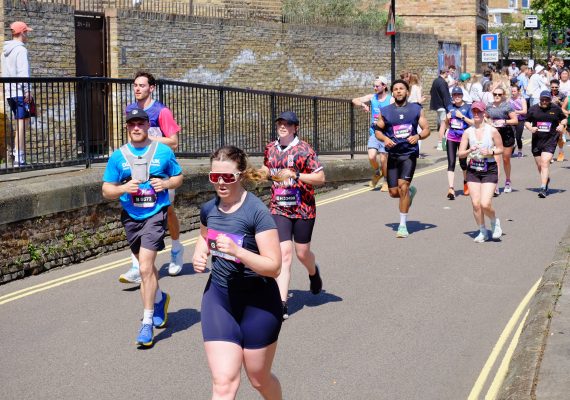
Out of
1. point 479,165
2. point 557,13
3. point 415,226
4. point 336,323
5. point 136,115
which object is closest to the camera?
point 136,115

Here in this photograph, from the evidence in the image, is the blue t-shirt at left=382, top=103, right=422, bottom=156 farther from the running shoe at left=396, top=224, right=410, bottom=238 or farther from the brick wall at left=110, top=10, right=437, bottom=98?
the brick wall at left=110, top=10, right=437, bottom=98

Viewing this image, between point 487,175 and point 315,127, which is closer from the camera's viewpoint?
point 487,175

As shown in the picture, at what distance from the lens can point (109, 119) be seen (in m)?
14.2

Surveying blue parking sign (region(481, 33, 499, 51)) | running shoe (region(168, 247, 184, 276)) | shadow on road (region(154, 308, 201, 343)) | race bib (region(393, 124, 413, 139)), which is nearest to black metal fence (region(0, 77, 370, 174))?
running shoe (region(168, 247, 184, 276))

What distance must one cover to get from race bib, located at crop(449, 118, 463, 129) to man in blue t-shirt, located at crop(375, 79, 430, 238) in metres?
3.65

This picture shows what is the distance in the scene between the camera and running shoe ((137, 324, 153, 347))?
27.6ft

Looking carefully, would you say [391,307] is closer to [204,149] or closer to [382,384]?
[382,384]

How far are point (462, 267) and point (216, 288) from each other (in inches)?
246

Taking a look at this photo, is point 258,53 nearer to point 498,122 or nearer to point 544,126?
point 498,122

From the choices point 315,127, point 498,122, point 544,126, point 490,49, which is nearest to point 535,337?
point 544,126

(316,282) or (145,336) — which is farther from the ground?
(316,282)

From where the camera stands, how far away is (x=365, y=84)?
30.5 m

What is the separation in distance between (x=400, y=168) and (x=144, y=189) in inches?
225

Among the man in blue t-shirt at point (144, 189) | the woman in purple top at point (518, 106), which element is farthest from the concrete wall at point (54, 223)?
the woman in purple top at point (518, 106)
